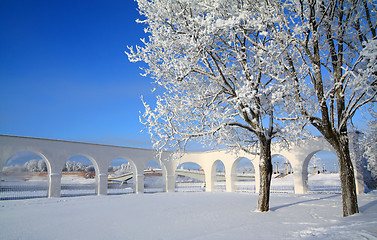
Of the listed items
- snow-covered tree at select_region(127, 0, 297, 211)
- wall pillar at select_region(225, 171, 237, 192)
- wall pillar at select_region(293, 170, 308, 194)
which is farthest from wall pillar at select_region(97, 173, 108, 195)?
wall pillar at select_region(293, 170, 308, 194)

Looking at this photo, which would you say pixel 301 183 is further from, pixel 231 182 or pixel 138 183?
pixel 138 183

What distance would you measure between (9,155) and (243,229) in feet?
47.9

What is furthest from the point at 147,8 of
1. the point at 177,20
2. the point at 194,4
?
the point at 194,4

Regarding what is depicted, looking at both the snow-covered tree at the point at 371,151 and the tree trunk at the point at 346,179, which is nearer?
the tree trunk at the point at 346,179

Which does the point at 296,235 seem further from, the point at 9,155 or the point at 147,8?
the point at 9,155

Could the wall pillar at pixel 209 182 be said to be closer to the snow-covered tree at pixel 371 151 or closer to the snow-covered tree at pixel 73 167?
the snow-covered tree at pixel 371 151

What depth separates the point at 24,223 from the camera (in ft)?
22.2

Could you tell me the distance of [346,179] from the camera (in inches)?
244

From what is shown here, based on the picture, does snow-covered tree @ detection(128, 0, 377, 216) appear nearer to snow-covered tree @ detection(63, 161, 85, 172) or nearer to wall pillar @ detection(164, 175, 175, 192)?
wall pillar @ detection(164, 175, 175, 192)

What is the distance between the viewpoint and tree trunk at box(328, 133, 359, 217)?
614 centimetres

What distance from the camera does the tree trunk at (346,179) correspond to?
6.14 metres

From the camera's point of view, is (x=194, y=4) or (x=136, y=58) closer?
(x=194, y=4)

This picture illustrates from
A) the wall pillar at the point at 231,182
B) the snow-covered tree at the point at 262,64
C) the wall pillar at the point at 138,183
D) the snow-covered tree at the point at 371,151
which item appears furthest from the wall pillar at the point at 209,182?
the snow-covered tree at the point at 262,64

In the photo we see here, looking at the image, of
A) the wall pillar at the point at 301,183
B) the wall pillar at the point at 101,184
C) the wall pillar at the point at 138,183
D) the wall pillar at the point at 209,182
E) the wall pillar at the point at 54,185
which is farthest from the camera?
the wall pillar at the point at 209,182
